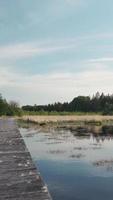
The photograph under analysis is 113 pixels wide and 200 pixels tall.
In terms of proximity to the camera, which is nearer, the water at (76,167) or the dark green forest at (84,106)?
the water at (76,167)

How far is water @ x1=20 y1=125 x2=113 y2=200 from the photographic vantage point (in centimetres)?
1409

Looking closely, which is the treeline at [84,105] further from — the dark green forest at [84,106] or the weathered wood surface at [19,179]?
the weathered wood surface at [19,179]

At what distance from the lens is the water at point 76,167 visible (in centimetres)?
1409

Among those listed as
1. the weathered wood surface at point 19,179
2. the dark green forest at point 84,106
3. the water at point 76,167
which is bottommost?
the water at point 76,167

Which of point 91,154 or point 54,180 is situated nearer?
point 54,180

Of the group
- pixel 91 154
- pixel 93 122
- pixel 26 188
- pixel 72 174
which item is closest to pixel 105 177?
pixel 72 174

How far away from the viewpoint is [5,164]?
19.7ft

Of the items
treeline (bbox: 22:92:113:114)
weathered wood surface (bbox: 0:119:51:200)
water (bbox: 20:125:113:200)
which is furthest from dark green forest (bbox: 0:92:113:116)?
weathered wood surface (bbox: 0:119:51:200)

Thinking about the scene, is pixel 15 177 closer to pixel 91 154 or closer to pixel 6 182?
pixel 6 182

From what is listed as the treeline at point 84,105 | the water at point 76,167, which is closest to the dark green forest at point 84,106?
the treeline at point 84,105

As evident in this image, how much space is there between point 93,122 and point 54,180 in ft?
130

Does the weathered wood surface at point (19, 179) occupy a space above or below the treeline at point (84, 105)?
below

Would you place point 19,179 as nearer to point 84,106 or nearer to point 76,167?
point 76,167

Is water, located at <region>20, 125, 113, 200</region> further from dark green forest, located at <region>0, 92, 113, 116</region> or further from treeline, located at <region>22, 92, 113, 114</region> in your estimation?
treeline, located at <region>22, 92, 113, 114</region>
